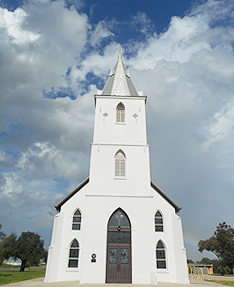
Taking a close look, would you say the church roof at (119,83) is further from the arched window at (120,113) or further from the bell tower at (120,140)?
the arched window at (120,113)

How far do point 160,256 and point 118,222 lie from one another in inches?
161

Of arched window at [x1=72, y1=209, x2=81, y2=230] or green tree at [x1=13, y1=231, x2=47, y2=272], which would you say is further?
green tree at [x1=13, y1=231, x2=47, y2=272]

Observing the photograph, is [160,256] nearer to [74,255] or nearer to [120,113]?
[74,255]

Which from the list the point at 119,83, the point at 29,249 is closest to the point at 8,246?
the point at 29,249

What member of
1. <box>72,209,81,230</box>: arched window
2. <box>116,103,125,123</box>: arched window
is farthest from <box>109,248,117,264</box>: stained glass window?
<box>116,103,125,123</box>: arched window

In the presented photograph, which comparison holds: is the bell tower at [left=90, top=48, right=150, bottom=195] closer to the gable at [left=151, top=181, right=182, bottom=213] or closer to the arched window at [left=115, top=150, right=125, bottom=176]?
the arched window at [left=115, top=150, right=125, bottom=176]

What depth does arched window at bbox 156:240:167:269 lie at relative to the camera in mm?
16000

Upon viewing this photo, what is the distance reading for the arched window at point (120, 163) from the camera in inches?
694

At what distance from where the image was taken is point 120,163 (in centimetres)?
1795

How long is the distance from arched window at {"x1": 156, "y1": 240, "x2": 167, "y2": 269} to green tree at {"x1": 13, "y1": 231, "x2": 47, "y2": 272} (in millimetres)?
29172

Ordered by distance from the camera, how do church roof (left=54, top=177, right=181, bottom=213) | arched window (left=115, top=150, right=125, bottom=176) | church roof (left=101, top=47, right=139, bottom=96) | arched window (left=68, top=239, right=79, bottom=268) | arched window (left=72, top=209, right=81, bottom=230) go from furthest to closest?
church roof (left=101, top=47, right=139, bottom=96) → church roof (left=54, top=177, right=181, bottom=213) → arched window (left=115, top=150, right=125, bottom=176) → arched window (left=72, top=209, right=81, bottom=230) → arched window (left=68, top=239, right=79, bottom=268)

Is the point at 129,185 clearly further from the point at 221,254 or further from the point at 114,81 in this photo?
the point at 221,254

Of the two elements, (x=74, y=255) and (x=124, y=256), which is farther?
(x=74, y=255)

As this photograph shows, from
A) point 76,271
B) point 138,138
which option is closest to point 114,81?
point 138,138
